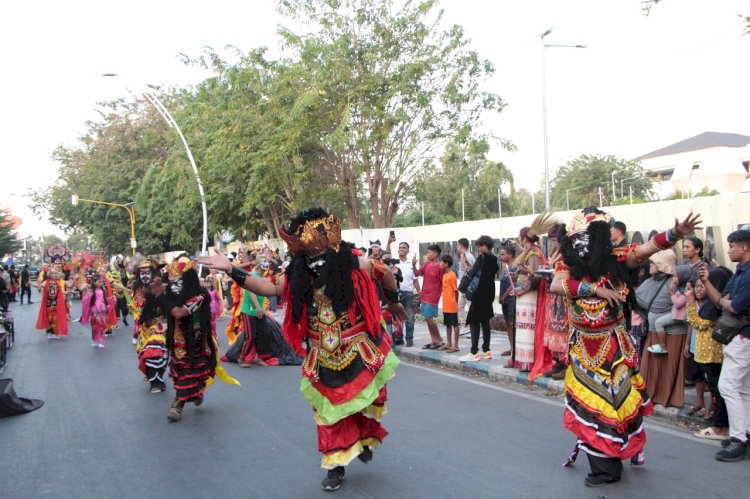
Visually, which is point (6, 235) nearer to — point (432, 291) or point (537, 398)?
point (432, 291)

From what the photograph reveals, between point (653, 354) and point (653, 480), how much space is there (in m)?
2.56

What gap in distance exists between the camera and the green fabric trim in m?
4.99

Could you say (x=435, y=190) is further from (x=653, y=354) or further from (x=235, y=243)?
(x=653, y=354)

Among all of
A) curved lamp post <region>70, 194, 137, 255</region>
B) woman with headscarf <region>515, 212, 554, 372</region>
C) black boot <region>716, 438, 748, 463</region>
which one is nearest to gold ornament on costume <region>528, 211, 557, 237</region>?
woman with headscarf <region>515, 212, 554, 372</region>

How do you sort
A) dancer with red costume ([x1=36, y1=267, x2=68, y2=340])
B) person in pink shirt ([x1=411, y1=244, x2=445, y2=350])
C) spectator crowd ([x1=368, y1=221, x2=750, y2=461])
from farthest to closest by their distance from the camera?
dancer with red costume ([x1=36, y1=267, x2=68, y2=340]) → person in pink shirt ([x1=411, y1=244, x2=445, y2=350]) → spectator crowd ([x1=368, y1=221, x2=750, y2=461])

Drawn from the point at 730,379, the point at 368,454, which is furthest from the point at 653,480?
the point at 368,454

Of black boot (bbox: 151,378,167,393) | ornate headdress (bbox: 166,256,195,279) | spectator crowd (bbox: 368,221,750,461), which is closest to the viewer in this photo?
spectator crowd (bbox: 368,221,750,461)

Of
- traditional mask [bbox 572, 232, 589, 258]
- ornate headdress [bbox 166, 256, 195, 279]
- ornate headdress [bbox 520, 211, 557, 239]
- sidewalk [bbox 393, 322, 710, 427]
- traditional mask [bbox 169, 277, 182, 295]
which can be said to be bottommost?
sidewalk [bbox 393, 322, 710, 427]

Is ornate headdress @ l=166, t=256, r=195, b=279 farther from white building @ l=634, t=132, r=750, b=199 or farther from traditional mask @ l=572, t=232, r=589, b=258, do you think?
white building @ l=634, t=132, r=750, b=199

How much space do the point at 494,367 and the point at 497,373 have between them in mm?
Answer: 246

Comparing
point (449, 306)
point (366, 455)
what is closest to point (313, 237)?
point (366, 455)

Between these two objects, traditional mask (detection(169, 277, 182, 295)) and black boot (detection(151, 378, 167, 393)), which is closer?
traditional mask (detection(169, 277, 182, 295))

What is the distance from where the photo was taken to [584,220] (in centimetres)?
542

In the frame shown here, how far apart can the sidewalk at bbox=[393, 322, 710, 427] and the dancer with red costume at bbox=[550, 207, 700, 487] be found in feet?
6.66
